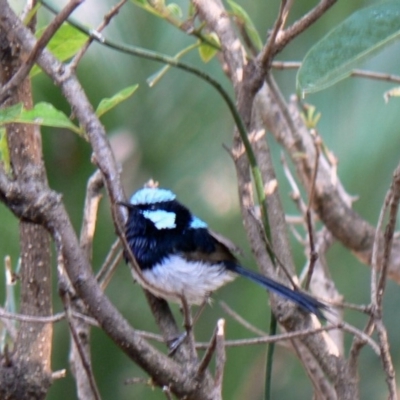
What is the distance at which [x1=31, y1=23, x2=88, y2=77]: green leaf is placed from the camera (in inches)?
44.1

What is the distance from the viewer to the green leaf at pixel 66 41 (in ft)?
3.68

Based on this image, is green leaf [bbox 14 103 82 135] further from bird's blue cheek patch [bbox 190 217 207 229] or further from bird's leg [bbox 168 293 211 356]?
bird's blue cheek patch [bbox 190 217 207 229]

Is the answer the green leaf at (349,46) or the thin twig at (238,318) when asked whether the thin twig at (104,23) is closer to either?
the green leaf at (349,46)

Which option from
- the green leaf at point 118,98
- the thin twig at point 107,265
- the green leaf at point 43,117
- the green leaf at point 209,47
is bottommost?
the thin twig at point 107,265

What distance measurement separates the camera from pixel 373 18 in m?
0.74

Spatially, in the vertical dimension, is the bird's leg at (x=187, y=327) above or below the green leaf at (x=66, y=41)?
below

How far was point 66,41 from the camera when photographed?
113 centimetres

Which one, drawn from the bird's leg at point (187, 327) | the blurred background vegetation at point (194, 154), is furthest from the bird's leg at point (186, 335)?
the blurred background vegetation at point (194, 154)

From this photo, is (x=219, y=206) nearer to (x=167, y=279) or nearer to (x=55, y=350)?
(x=55, y=350)

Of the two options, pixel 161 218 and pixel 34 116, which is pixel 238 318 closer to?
pixel 161 218

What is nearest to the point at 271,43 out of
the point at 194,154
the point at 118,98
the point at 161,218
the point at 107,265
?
the point at 118,98

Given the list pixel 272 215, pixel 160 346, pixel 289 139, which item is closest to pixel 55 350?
pixel 160 346

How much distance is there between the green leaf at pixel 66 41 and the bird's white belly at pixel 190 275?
0.52m

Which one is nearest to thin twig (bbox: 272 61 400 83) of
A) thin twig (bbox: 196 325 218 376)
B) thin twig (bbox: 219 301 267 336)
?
thin twig (bbox: 219 301 267 336)
